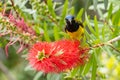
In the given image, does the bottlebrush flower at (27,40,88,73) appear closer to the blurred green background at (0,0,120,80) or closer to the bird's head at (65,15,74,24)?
the blurred green background at (0,0,120,80)

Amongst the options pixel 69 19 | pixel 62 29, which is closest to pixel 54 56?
pixel 69 19

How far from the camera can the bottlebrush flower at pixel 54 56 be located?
1438 mm

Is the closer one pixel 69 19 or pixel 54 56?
pixel 54 56

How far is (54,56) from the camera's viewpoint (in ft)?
4.74

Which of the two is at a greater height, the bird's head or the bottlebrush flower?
the bird's head

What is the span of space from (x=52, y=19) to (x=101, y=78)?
441mm

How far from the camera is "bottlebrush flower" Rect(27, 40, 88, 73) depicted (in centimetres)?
144

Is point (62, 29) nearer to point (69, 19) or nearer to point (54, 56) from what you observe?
point (69, 19)

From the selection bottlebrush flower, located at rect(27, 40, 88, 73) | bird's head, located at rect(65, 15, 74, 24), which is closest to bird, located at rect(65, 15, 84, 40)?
bird's head, located at rect(65, 15, 74, 24)

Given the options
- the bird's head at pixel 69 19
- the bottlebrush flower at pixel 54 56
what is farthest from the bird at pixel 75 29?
the bottlebrush flower at pixel 54 56

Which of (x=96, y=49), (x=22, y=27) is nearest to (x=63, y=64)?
(x=96, y=49)

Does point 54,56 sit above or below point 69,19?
below

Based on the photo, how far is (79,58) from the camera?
1592 millimetres

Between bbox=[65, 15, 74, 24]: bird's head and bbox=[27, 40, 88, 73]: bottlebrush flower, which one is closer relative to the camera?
bbox=[27, 40, 88, 73]: bottlebrush flower
